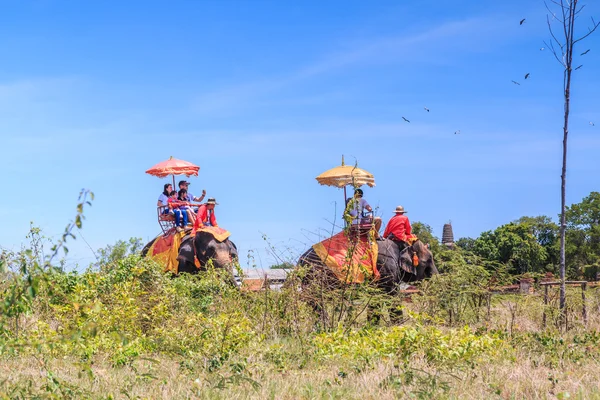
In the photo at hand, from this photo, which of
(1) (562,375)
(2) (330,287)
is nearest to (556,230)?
(2) (330,287)

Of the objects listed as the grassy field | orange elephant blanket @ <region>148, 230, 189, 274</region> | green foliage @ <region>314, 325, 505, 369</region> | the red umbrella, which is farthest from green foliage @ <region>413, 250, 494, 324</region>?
the red umbrella

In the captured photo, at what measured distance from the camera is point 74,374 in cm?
827

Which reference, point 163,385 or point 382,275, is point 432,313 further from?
point 163,385

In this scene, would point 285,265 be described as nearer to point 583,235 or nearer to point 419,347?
point 419,347

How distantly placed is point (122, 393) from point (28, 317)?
4.84 metres

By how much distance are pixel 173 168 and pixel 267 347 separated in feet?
37.5

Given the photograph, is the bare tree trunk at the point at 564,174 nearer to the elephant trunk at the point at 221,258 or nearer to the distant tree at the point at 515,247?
the elephant trunk at the point at 221,258

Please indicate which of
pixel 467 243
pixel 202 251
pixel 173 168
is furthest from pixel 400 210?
pixel 467 243

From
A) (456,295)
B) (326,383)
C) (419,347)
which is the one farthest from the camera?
(456,295)

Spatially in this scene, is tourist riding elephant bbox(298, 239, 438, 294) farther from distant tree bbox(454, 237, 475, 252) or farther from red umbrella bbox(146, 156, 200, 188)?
distant tree bbox(454, 237, 475, 252)

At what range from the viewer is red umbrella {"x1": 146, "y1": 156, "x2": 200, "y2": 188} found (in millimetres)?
20141

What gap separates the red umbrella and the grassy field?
6318 mm

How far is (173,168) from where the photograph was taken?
66.1ft

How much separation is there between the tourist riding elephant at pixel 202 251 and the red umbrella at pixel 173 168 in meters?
1.86
